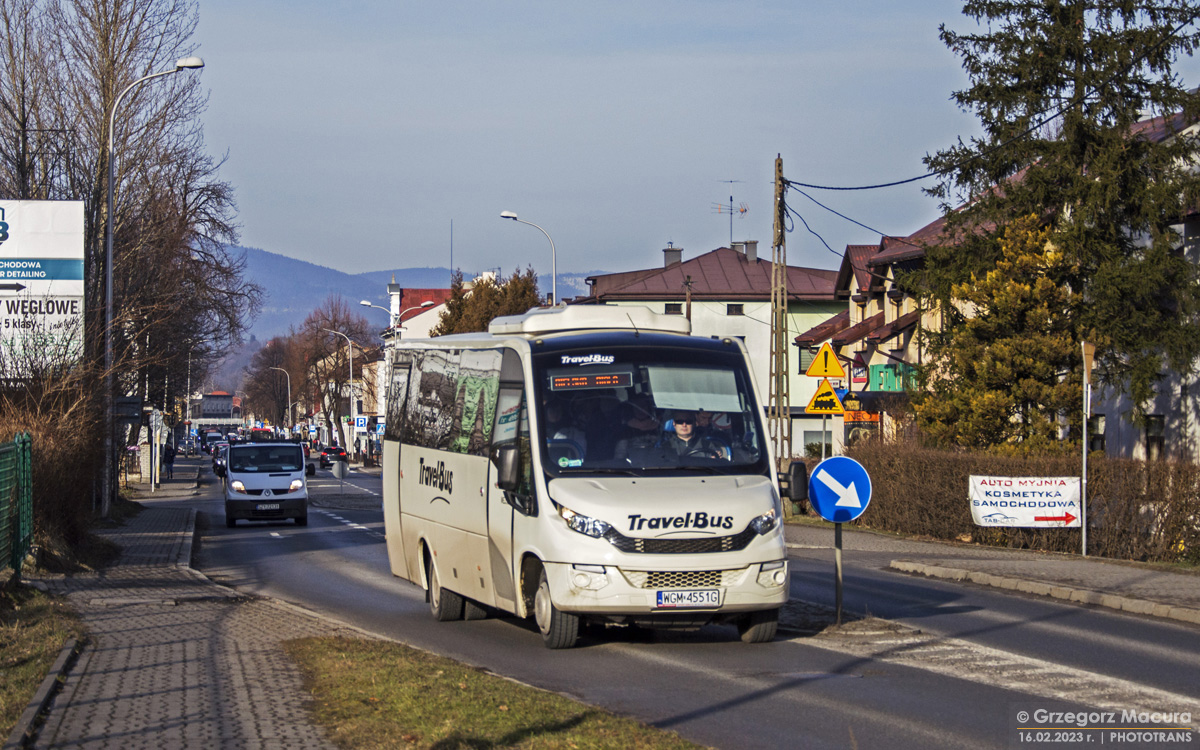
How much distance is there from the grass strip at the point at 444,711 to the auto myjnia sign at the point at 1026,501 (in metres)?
14.1

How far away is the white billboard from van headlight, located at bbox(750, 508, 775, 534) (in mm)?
18702

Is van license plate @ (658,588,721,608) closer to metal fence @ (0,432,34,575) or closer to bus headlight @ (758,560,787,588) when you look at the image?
bus headlight @ (758,560,787,588)

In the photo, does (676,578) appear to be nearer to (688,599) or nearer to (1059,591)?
(688,599)

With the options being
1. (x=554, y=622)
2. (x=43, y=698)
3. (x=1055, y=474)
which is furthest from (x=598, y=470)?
(x=1055, y=474)

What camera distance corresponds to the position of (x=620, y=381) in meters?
11.0

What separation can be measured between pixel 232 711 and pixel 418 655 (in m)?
2.29

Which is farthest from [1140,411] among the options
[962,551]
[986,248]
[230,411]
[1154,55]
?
[230,411]

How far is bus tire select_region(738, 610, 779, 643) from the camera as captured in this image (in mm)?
10758

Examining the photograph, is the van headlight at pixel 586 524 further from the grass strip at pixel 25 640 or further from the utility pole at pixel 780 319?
the utility pole at pixel 780 319

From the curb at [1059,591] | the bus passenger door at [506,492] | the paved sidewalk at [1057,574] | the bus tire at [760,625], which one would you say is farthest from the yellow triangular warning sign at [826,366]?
the bus tire at [760,625]

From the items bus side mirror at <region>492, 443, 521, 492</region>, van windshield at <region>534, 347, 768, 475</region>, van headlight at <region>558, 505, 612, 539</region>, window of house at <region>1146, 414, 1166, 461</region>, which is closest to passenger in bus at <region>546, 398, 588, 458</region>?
van windshield at <region>534, 347, 768, 475</region>

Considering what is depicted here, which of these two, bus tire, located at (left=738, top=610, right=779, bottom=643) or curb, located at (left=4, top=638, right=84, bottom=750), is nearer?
curb, located at (left=4, top=638, right=84, bottom=750)

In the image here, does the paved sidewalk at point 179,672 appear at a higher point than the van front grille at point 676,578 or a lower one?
lower

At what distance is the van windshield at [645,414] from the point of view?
35.1 ft
